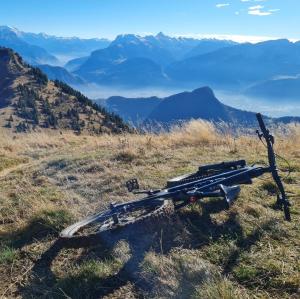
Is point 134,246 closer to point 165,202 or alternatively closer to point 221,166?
point 165,202

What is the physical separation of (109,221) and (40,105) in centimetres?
8091

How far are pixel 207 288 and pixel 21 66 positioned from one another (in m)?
105

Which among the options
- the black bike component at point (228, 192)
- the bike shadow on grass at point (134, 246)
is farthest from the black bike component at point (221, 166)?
the bike shadow on grass at point (134, 246)

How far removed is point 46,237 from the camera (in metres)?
6.53

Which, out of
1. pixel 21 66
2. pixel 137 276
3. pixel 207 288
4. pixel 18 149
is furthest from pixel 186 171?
pixel 21 66

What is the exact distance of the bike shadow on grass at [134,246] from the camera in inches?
198

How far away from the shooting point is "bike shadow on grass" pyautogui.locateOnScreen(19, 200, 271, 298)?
5.04 meters

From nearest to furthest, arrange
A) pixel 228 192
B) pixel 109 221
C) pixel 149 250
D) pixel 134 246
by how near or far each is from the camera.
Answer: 1. pixel 149 250
2. pixel 134 246
3. pixel 109 221
4. pixel 228 192

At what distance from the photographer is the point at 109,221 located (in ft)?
20.3

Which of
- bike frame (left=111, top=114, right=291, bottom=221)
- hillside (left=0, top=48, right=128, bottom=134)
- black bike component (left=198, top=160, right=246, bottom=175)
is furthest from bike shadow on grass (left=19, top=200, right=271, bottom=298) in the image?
hillside (left=0, top=48, right=128, bottom=134)

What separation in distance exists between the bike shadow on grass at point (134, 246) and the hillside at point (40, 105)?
194 ft

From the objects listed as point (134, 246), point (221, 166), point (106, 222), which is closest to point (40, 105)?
point (221, 166)

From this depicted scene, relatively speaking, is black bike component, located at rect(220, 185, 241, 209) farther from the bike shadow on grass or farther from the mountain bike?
the bike shadow on grass

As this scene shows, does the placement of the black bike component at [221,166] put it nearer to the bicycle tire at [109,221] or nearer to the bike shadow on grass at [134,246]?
the bike shadow on grass at [134,246]
